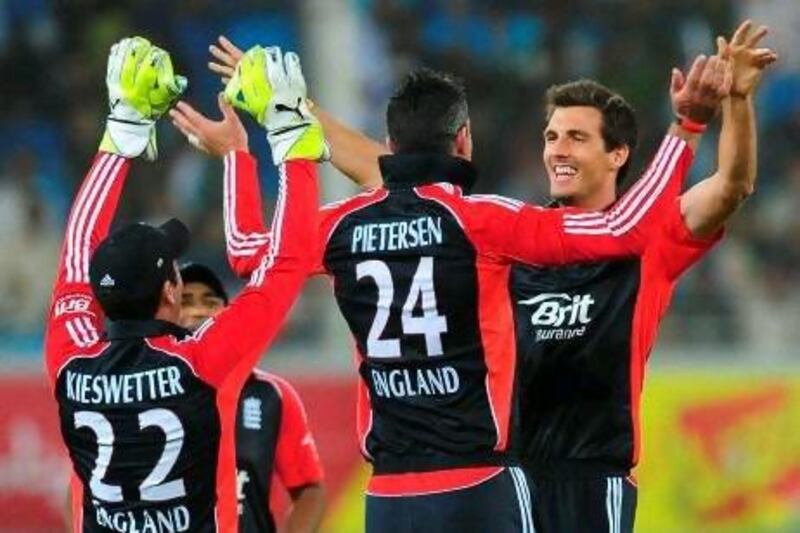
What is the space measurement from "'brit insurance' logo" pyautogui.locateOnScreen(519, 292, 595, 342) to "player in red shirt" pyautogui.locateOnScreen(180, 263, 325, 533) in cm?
117

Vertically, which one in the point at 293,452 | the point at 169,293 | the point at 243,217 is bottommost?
the point at 293,452

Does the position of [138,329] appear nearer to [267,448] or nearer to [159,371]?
[159,371]

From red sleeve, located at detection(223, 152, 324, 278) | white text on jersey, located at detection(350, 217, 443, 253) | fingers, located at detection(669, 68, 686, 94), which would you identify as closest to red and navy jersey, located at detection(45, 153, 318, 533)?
white text on jersey, located at detection(350, 217, 443, 253)

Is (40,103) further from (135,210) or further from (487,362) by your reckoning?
→ (487,362)

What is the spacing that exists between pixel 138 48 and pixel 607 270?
182 centimetres

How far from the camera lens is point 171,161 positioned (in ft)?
49.0

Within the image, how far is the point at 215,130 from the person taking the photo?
720 cm

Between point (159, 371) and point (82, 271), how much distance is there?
589 mm

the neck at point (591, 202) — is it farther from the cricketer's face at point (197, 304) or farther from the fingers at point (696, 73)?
the cricketer's face at point (197, 304)

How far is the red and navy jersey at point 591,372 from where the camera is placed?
7.39m

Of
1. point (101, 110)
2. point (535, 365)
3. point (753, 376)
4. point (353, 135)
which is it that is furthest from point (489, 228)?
point (101, 110)

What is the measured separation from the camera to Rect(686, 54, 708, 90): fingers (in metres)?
6.52

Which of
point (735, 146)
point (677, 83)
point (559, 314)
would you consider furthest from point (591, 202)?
point (677, 83)

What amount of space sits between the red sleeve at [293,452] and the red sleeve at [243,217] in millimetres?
1261
